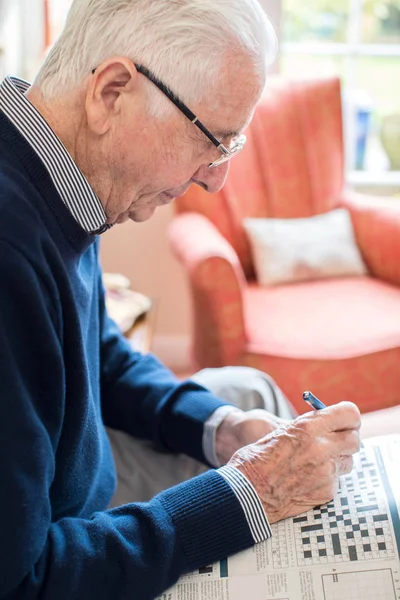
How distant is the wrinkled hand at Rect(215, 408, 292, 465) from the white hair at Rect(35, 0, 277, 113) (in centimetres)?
50

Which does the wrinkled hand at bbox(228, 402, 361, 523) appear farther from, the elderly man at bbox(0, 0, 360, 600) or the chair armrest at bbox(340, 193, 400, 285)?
the chair armrest at bbox(340, 193, 400, 285)

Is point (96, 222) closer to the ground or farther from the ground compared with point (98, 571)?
farther from the ground

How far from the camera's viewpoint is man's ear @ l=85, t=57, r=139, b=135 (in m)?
0.89

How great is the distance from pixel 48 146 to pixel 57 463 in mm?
394

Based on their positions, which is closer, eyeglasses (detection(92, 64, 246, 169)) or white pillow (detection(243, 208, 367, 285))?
eyeglasses (detection(92, 64, 246, 169))

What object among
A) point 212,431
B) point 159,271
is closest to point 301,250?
point 159,271

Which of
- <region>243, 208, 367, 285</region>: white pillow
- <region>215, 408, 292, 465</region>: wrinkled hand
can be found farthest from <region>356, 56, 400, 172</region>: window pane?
<region>215, 408, 292, 465</region>: wrinkled hand

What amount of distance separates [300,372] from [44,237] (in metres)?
1.19

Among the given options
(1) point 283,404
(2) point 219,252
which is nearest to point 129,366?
(1) point 283,404

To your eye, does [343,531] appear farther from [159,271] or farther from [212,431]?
[159,271]

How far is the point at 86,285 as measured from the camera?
1075 millimetres

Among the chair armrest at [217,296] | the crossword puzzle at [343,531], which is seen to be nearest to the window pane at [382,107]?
the chair armrest at [217,296]

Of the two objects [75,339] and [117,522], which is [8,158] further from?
[117,522]

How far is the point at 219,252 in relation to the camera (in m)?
1.96
